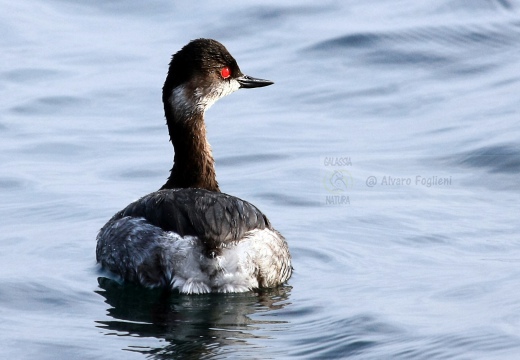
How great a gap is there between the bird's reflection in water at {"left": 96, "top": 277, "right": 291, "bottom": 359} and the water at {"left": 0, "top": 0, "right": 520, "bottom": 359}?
20 mm

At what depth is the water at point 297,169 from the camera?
680cm

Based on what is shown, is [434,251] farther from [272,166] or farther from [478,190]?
[272,166]

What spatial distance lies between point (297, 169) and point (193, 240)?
351 cm

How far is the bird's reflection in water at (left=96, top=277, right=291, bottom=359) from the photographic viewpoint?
6.49 m

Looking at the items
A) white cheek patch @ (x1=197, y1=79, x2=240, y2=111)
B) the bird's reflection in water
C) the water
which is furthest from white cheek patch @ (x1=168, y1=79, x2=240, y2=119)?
the bird's reflection in water

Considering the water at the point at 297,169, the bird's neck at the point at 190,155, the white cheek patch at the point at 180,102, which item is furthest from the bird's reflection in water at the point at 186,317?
the white cheek patch at the point at 180,102

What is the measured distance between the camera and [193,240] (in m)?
7.38

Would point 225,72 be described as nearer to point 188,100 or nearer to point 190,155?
point 188,100

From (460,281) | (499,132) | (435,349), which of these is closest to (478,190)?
(499,132)

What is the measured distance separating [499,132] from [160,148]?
128 inches

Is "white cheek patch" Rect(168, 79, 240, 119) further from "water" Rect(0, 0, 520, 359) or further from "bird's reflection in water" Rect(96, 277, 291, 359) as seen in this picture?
"bird's reflection in water" Rect(96, 277, 291, 359)

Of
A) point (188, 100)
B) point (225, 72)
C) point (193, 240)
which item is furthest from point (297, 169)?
point (193, 240)

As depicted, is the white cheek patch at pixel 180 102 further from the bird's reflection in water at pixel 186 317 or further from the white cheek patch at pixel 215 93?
the bird's reflection in water at pixel 186 317

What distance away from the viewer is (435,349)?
21.0 feet
